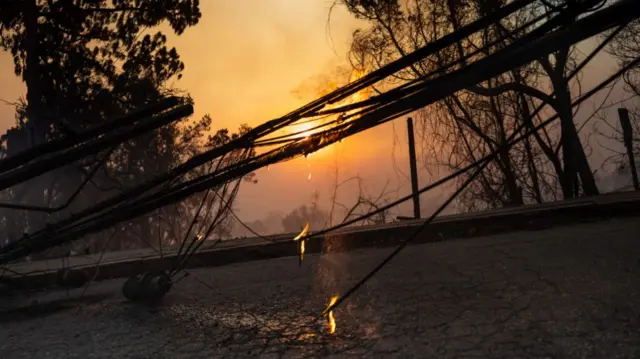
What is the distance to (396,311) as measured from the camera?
8.11 ft

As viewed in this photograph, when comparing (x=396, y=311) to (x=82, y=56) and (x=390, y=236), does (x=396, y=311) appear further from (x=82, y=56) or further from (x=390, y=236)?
(x=82, y=56)

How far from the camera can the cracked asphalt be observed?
192 cm

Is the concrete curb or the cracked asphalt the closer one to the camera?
the cracked asphalt

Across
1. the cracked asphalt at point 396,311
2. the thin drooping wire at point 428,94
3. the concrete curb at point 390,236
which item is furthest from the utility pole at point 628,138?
the thin drooping wire at point 428,94

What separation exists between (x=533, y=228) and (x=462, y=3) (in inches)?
301

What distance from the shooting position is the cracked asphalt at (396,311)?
1.92 metres

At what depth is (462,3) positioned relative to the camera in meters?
10.8

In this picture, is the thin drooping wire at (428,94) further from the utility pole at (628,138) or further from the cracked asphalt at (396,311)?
the utility pole at (628,138)

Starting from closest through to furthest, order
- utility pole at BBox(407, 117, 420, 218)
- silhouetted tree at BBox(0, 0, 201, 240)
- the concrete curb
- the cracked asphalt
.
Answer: the cracked asphalt < the concrete curb < utility pole at BBox(407, 117, 420, 218) < silhouetted tree at BBox(0, 0, 201, 240)

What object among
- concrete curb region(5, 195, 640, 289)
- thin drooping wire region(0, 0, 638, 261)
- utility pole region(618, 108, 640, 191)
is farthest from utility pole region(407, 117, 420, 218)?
thin drooping wire region(0, 0, 638, 261)

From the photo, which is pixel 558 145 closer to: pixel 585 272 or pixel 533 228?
Answer: pixel 533 228

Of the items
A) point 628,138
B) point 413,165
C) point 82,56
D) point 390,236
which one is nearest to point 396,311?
point 390,236

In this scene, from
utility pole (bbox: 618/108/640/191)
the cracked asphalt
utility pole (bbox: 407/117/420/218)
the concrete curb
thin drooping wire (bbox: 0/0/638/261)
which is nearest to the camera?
thin drooping wire (bbox: 0/0/638/261)

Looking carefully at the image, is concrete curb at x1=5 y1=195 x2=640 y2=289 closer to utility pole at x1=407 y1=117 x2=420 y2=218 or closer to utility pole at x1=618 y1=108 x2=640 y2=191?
utility pole at x1=407 y1=117 x2=420 y2=218
